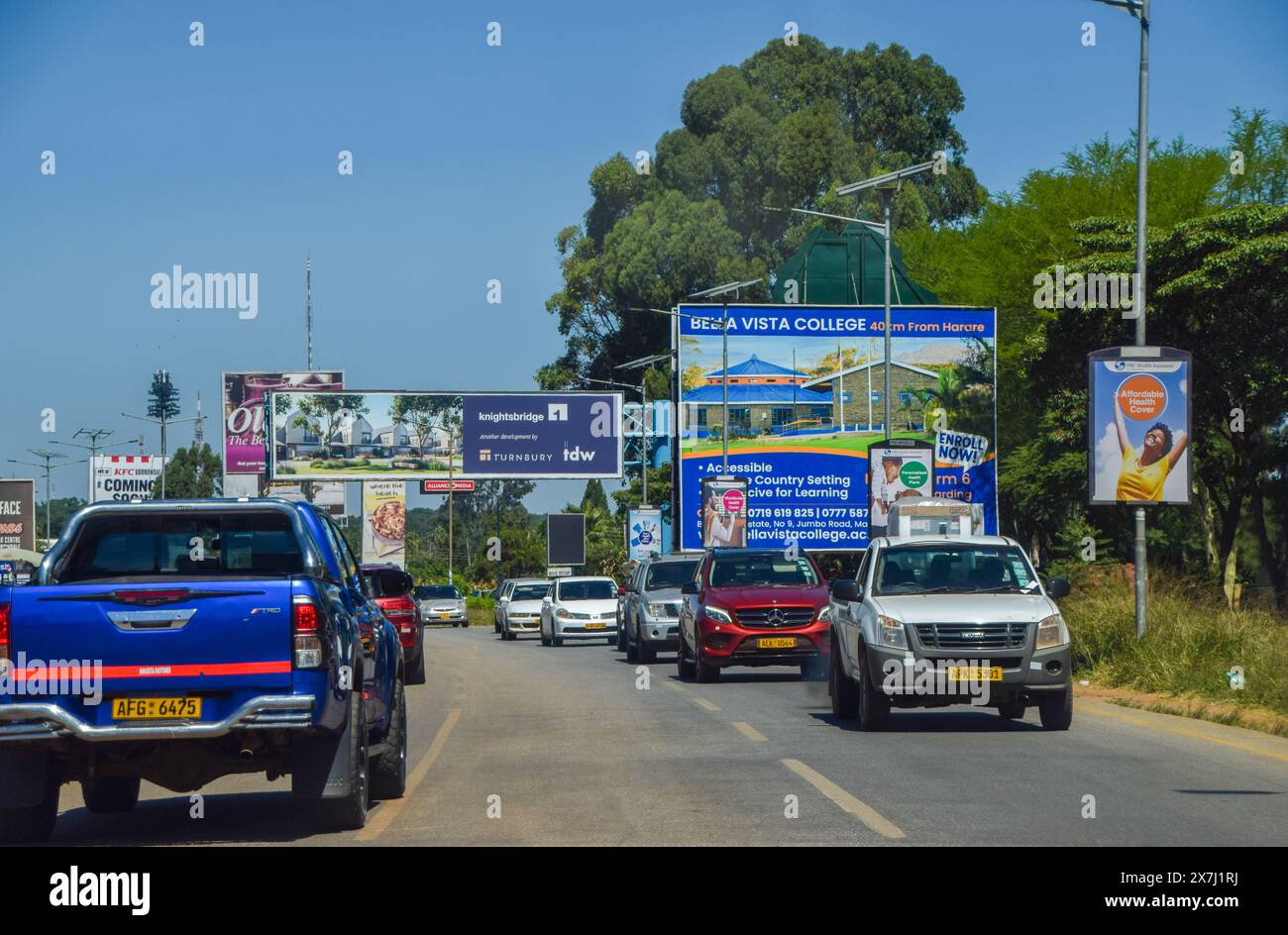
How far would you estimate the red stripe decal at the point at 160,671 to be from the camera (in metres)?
9.81

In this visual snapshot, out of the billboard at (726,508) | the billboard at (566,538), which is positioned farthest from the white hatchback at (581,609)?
the billboard at (566,538)

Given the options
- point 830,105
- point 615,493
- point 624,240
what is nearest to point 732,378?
point 624,240

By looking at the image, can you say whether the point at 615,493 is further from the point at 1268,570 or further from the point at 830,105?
the point at 1268,570

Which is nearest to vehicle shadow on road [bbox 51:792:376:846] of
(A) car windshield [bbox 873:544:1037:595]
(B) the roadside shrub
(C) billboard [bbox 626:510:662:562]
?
(A) car windshield [bbox 873:544:1037:595]

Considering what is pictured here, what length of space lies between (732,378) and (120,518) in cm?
4722

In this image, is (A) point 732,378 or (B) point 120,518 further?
(A) point 732,378

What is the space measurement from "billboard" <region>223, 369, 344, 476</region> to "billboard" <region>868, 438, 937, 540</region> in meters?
47.8

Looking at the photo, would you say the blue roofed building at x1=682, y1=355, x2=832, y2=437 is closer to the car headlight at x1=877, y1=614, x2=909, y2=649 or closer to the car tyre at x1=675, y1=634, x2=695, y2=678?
the car tyre at x1=675, y1=634, x2=695, y2=678

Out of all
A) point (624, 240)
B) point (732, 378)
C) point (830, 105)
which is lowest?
point (732, 378)

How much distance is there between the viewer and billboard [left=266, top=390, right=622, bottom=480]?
69.9 metres

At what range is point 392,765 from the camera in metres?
12.6

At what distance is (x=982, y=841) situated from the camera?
32.6ft

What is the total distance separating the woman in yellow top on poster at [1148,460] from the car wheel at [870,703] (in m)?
9.51

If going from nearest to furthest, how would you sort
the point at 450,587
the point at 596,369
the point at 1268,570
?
the point at 1268,570, the point at 450,587, the point at 596,369
